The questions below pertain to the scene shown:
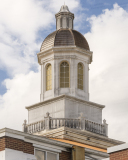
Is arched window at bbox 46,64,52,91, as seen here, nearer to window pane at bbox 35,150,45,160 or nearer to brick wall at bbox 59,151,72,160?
brick wall at bbox 59,151,72,160

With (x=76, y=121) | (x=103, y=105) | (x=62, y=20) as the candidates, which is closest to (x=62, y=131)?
(x=76, y=121)

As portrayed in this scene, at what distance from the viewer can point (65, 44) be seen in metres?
50.1

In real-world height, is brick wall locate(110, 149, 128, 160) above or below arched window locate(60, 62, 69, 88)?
below

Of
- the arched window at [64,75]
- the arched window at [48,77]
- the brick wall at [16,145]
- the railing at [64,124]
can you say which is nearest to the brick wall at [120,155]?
the brick wall at [16,145]

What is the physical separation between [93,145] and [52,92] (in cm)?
640

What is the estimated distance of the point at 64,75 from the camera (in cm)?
4916

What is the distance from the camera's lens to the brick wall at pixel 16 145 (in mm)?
28906

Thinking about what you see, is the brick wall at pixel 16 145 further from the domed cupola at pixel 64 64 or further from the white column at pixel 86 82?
the white column at pixel 86 82

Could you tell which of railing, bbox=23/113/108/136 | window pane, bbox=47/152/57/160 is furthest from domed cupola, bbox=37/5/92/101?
window pane, bbox=47/152/57/160

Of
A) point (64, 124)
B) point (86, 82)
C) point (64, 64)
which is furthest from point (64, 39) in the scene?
point (64, 124)

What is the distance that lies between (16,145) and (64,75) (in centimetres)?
2038

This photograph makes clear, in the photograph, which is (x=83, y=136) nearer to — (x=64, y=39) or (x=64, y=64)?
(x=64, y=64)

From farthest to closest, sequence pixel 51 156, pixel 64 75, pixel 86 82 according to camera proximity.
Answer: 1. pixel 86 82
2. pixel 64 75
3. pixel 51 156

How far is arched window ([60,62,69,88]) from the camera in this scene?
160 ft
